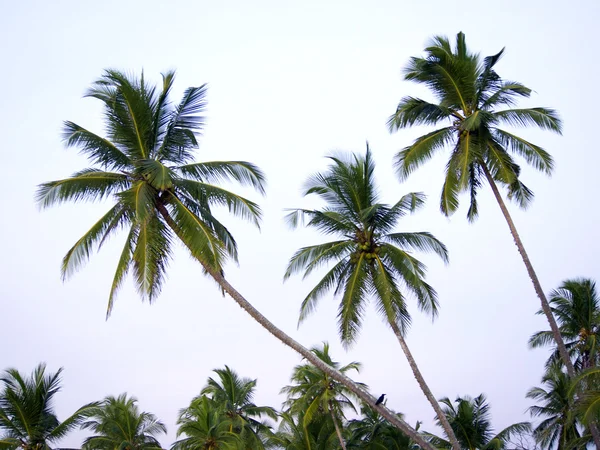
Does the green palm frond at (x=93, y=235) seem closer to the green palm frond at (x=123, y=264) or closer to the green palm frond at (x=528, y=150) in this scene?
the green palm frond at (x=123, y=264)

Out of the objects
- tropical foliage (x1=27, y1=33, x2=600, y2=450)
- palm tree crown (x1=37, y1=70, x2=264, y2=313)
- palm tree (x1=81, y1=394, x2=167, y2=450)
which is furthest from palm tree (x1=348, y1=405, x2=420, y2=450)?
palm tree crown (x1=37, y1=70, x2=264, y2=313)

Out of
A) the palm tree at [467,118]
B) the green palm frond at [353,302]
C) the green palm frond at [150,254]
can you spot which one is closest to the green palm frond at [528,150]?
the palm tree at [467,118]

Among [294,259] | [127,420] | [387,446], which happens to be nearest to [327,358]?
[387,446]

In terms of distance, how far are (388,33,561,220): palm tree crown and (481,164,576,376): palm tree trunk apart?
0.36m

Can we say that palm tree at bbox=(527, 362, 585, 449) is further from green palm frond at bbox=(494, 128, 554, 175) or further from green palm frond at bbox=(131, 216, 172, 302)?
green palm frond at bbox=(131, 216, 172, 302)

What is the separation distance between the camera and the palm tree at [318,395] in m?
31.5

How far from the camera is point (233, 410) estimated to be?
107 ft

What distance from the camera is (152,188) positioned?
17.5m

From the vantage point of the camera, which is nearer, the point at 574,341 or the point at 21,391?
the point at 21,391

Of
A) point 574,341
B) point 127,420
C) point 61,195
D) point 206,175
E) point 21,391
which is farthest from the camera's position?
point 127,420

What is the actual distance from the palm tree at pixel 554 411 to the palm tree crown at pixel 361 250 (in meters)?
10.8

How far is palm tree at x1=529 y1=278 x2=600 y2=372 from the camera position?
91.1 ft

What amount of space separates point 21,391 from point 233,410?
36.7 feet

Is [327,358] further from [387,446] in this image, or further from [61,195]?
[61,195]
